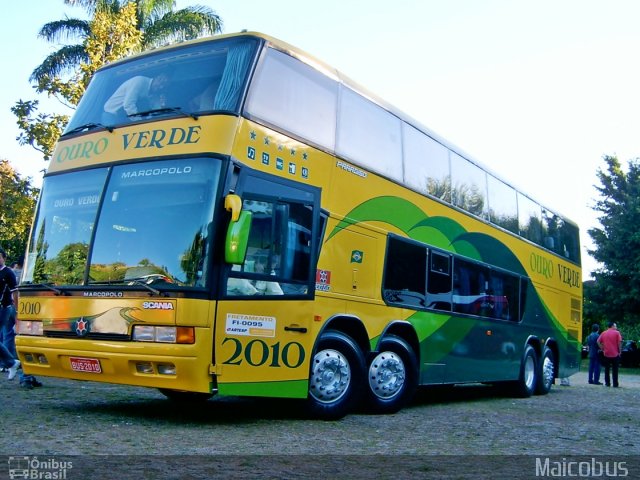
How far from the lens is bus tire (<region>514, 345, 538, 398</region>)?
15148 millimetres

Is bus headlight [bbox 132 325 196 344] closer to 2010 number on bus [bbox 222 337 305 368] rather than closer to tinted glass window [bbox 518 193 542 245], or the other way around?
2010 number on bus [bbox 222 337 305 368]

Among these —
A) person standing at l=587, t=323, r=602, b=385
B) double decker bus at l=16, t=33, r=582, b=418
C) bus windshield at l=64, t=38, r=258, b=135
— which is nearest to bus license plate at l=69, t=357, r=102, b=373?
double decker bus at l=16, t=33, r=582, b=418

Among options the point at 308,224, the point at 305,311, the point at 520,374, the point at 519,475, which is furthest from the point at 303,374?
the point at 520,374

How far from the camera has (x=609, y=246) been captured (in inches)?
1585

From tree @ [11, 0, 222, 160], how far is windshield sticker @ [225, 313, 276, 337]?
43.5 ft

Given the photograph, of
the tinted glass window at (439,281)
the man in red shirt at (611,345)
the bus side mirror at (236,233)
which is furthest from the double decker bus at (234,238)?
the man in red shirt at (611,345)

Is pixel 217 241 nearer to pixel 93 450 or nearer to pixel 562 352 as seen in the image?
pixel 93 450

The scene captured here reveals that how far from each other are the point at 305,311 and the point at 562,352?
1102cm

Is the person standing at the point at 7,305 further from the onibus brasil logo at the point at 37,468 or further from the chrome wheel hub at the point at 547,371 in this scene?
the chrome wheel hub at the point at 547,371

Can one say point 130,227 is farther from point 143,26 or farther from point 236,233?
point 143,26

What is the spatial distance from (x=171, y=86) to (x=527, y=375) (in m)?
10.2

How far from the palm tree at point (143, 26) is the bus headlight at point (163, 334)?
20382 millimetres

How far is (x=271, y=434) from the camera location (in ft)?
24.8

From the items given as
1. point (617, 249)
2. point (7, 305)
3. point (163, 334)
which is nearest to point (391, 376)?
point (163, 334)
